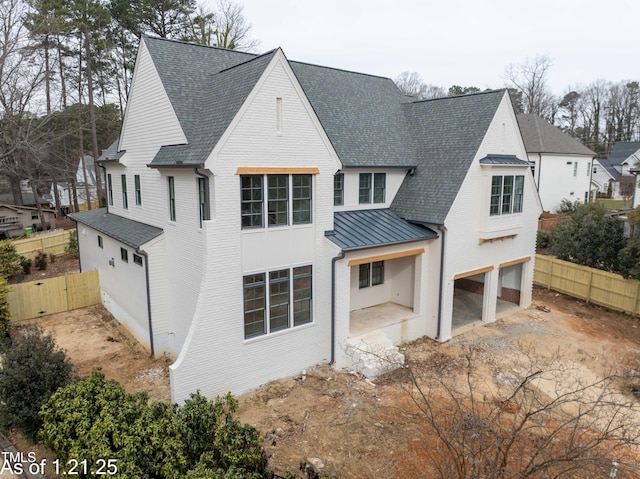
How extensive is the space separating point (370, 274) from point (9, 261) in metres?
19.1

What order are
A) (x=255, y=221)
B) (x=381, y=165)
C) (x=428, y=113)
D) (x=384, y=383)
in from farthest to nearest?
(x=428, y=113) < (x=381, y=165) < (x=384, y=383) < (x=255, y=221)

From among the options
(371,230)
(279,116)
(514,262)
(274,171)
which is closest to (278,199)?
(274,171)

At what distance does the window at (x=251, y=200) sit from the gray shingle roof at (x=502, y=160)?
905 cm

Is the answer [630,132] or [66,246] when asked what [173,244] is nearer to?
[66,246]

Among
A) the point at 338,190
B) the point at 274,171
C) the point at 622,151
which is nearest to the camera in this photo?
the point at 274,171

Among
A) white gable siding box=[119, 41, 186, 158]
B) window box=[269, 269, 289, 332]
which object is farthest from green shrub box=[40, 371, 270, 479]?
white gable siding box=[119, 41, 186, 158]

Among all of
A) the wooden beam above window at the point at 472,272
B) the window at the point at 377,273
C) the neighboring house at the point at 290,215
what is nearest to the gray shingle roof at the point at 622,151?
the neighboring house at the point at 290,215

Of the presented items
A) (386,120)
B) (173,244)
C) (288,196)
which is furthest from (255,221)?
(386,120)

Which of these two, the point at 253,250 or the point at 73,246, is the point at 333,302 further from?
the point at 73,246

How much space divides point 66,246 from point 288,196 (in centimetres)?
2367

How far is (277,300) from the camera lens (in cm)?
1280

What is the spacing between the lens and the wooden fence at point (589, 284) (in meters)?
18.9

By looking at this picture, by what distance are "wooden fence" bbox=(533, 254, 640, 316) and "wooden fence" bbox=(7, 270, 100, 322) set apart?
22506 mm

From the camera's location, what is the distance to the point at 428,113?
762 inches
